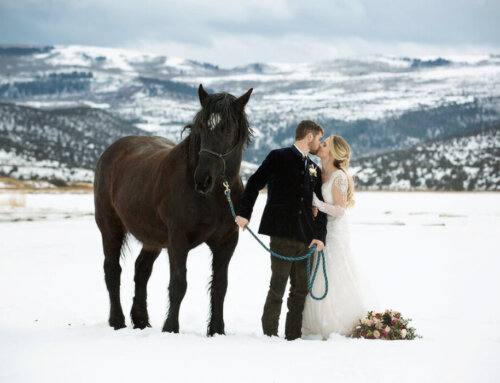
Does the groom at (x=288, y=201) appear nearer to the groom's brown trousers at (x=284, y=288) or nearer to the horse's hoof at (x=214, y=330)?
the groom's brown trousers at (x=284, y=288)

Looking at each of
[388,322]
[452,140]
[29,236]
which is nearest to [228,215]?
[388,322]

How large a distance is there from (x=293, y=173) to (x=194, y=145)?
973mm

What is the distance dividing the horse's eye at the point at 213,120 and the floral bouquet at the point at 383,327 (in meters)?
2.49

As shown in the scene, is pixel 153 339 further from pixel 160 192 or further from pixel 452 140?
pixel 452 140

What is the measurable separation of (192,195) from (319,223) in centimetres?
131

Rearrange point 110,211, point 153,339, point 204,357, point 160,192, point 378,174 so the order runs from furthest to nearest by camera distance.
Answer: point 378,174, point 110,211, point 160,192, point 153,339, point 204,357

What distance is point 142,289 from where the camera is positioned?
7.32 meters

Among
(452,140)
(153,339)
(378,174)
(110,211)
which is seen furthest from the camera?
(452,140)

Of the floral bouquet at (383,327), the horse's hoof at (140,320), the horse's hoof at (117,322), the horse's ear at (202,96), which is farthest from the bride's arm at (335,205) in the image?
the horse's hoof at (117,322)

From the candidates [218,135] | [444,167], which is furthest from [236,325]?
[444,167]

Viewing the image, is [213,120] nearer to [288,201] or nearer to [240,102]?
[240,102]

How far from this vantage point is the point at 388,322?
601cm

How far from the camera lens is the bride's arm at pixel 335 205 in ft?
19.4

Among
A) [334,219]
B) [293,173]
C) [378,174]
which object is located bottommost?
[378,174]
